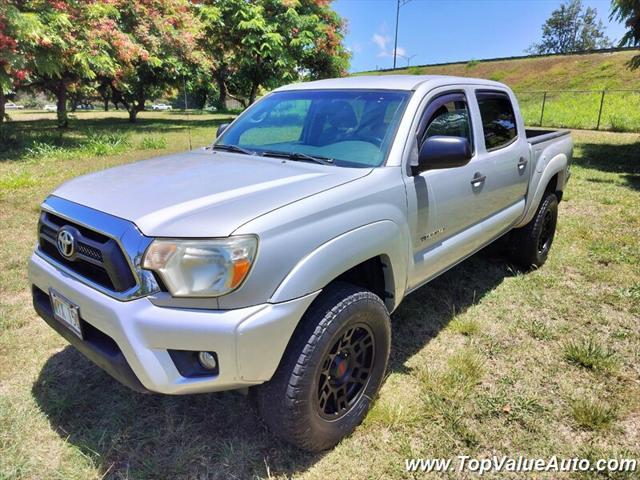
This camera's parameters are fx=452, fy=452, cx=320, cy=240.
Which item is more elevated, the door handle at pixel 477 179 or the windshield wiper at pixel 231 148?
the windshield wiper at pixel 231 148

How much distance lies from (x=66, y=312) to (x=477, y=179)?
2695 mm

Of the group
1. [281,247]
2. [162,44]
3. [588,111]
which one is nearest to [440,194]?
[281,247]

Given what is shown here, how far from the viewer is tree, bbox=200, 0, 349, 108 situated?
2038 cm

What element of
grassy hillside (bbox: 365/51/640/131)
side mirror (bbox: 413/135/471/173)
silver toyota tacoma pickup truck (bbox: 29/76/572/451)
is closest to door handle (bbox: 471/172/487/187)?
silver toyota tacoma pickup truck (bbox: 29/76/572/451)

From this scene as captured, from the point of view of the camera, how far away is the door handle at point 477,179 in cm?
321

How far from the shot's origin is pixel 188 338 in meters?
1.81

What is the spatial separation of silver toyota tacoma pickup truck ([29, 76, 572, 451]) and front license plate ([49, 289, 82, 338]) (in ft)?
0.05

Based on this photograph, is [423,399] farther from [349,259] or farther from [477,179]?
[477,179]

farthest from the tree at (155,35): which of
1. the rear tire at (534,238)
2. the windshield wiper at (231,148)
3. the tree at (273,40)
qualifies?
the rear tire at (534,238)

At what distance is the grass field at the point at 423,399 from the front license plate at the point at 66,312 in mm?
654

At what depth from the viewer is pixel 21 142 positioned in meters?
11.8

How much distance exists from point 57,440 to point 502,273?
4014 mm

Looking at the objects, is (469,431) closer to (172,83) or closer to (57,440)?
(57,440)

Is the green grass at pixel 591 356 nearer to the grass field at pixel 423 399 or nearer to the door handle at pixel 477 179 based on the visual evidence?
the grass field at pixel 423 399
